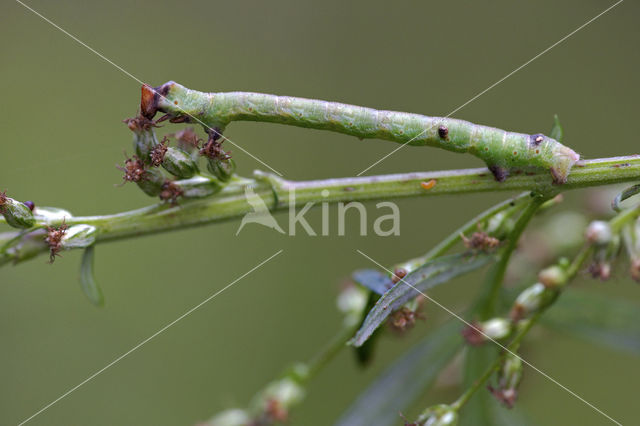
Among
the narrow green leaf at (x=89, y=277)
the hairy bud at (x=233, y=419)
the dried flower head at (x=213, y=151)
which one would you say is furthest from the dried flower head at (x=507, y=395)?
the narrow green leaf at (x=89, y=277)

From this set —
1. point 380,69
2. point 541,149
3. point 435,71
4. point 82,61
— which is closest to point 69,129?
point 82,61

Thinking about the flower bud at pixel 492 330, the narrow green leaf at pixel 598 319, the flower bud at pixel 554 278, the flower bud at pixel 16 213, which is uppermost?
the flower bud at pixel 16 213

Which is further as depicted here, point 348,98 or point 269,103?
point 348,98

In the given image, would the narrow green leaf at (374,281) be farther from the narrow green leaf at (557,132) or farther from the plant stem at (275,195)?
the narrow green leaf at (557,132)

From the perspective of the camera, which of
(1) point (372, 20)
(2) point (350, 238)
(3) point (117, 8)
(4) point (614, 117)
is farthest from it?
(1) point (372, 20)

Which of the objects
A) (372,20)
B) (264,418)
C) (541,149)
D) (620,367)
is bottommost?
(620,367)

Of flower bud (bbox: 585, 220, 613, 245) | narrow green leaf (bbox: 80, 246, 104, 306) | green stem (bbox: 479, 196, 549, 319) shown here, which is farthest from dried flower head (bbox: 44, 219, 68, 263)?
flower bud (bbox: 585, 220, 613, 245)

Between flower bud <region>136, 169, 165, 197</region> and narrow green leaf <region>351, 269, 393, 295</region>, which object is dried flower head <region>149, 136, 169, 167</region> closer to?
flower bud <region>136, 169, 165, 197</region>

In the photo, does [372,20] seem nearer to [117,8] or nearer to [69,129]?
[117,8]
